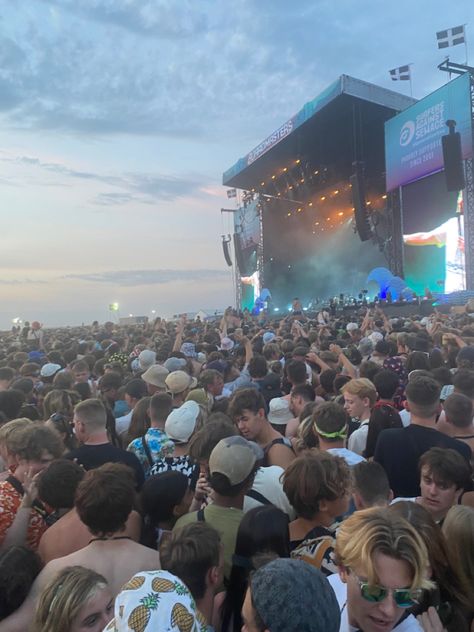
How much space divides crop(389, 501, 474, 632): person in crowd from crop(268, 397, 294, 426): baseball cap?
2.77m

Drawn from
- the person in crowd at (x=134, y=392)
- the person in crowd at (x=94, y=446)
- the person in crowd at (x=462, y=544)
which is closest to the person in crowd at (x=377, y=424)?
the person in crowd at (x=462, y=544)

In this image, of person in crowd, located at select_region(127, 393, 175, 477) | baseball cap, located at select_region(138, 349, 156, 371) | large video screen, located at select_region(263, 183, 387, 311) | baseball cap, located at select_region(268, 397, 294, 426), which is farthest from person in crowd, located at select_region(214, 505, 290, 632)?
large video screen, located at select_region(263, 183, 387, 311)

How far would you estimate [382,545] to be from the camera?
5.06 feet

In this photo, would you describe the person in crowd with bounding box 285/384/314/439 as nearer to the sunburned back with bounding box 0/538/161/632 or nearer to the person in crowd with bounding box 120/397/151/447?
the person in crowd with bounding box 120/397/151/447

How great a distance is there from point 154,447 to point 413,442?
72.2 inches

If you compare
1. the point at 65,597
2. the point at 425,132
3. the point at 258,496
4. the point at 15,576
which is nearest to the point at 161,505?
the point at 258,496

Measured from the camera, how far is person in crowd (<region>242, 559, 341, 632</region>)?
1.25m

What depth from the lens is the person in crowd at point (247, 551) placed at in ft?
6.10

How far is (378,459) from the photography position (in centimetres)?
318

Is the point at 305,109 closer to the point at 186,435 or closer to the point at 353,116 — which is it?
the point at 353,116

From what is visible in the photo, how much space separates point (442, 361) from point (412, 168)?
16958 mm

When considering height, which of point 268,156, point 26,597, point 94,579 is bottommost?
point 26,597

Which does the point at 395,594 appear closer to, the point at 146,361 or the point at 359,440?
the point at 359,440

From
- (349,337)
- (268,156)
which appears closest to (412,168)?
(268,156)
